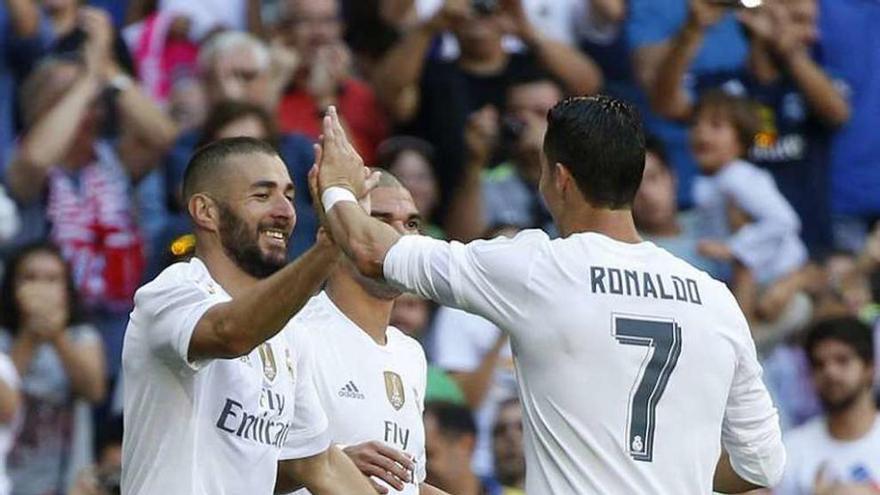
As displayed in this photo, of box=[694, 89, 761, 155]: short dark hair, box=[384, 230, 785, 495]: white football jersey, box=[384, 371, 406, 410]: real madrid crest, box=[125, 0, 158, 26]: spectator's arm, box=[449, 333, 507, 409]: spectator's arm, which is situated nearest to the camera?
box=[384, 230, 785, 495]: white football jersey

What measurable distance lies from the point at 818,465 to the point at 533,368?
4998 mm

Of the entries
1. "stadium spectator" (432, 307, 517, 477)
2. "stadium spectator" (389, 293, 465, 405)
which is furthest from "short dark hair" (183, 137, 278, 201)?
"stadium spectator" (432, 307, 517, 477)

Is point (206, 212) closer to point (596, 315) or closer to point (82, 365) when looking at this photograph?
point (596, 315)

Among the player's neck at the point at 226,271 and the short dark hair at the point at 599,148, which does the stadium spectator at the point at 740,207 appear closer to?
the player's neck at the point at 226,271

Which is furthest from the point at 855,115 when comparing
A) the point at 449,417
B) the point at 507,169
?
the point at 449,417

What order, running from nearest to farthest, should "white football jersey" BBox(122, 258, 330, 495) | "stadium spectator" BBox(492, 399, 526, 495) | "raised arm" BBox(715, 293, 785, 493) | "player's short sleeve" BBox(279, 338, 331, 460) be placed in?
"raised arm" BBox(715, 293, 785, 493)
"white football jersey" BBox(122, 258, 330, 495)
"player's short sleeve" BBox(279, 338, 331, 460)
"stadium spectator" BBox(492, 399, 526, 495)

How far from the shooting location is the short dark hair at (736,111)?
12.4 m

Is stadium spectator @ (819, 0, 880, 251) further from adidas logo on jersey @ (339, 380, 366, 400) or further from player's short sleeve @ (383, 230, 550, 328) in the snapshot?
player's short sleeve @ (383, 230, 550, 328)

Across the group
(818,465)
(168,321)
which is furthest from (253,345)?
(818,465)

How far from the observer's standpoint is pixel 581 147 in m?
6.64

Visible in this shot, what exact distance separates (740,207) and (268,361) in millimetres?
5341

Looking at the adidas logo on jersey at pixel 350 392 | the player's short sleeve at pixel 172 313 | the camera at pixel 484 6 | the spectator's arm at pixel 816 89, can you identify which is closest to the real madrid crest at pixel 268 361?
the player's short sleeve at pixel 172 313

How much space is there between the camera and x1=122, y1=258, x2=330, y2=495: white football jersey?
7.09 meters

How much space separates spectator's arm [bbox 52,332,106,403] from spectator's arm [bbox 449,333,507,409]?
1686mm
